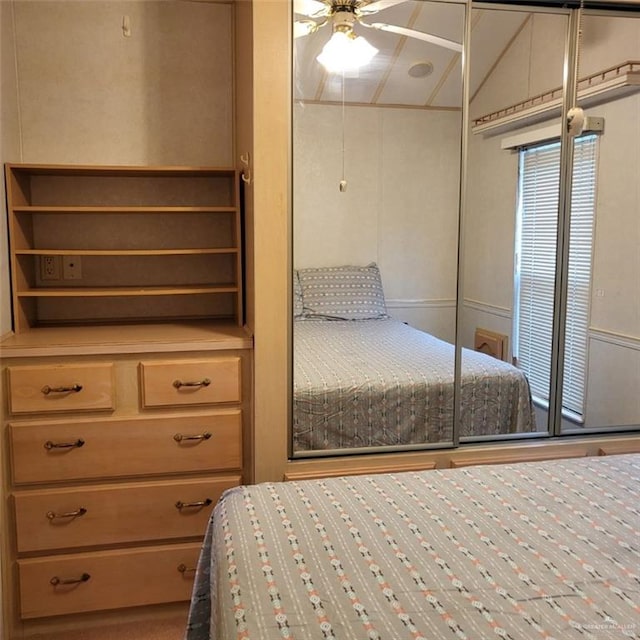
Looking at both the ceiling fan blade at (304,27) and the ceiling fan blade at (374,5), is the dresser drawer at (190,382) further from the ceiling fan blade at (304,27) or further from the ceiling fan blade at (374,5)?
the ceiling fan blade at (374,5)

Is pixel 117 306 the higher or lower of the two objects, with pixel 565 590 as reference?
higher

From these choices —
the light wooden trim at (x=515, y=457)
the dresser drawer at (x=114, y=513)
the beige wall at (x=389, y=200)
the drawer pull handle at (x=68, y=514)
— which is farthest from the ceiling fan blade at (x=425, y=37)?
the drawer pull handle at (x=68, y=514)

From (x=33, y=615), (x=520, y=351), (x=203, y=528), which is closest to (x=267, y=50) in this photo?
(x=520, y=351)

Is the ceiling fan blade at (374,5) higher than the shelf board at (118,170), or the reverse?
the ceiling fan blade at (374,5)

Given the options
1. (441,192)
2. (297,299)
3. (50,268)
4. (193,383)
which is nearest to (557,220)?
(441,192)

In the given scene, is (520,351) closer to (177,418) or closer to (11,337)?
(177,418)

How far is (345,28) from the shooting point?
2.03 metres

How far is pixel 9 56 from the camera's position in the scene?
2.38 metres

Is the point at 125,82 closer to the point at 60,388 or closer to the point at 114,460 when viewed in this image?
Answer: the point at 60,388

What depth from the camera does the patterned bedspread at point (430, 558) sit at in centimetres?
110

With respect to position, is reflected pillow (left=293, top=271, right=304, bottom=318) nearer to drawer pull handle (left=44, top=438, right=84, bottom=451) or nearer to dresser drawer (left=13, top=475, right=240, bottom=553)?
dresser drawer (left=13, top=475, right=240, bottom=553)

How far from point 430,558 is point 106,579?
1.46 metres

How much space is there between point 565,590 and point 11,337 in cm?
197

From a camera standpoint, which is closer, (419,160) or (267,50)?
(267,50)
